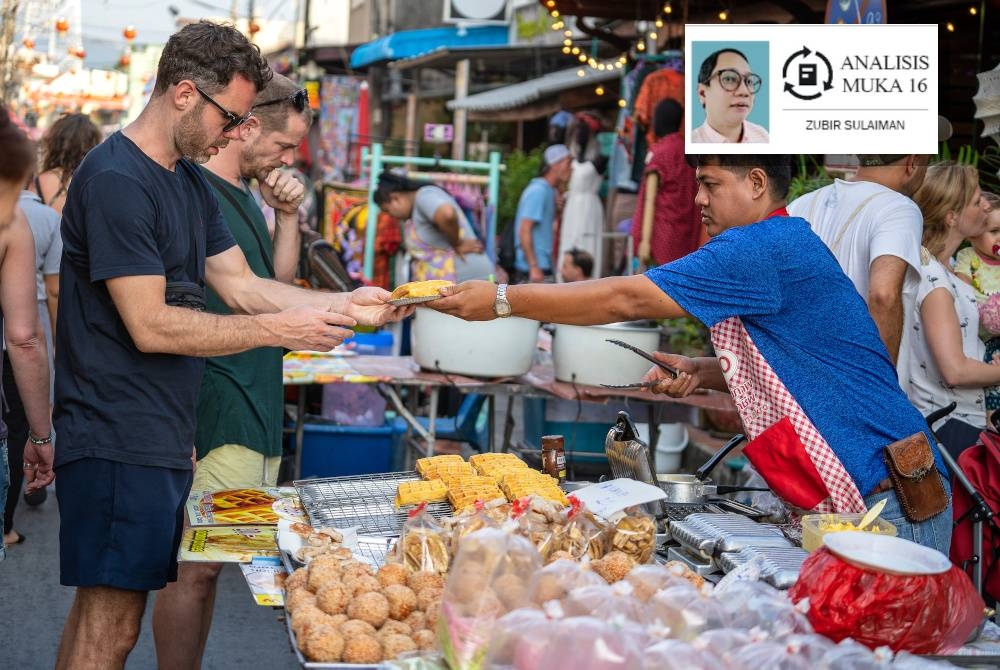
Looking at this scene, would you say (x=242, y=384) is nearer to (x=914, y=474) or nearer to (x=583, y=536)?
(x=583, y=536)

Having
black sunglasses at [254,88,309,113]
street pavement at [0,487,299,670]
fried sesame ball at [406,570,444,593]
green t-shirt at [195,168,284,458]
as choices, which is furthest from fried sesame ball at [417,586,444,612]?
black sunglasses at [254,88,309,113]

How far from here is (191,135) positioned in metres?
3.25

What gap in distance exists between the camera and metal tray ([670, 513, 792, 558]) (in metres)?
2.86

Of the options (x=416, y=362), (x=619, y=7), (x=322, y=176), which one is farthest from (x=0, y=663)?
(x=322, y=176)

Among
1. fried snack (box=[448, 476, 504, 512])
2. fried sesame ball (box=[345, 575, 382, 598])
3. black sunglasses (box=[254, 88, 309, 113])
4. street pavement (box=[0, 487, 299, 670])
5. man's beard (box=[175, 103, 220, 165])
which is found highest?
black sunglasses (box=[254, 88, 309, 113])

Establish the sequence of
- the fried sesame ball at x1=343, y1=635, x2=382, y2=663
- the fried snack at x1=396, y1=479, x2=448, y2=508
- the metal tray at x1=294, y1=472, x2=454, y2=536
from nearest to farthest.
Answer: the fried sesame ball at x1=343, y1=635, x2=382, y2=663
the metal tray at x1=294, y1=472, x2=454, y2=536
the fried snack at x1=396, y1=479, x2=448, y2=508

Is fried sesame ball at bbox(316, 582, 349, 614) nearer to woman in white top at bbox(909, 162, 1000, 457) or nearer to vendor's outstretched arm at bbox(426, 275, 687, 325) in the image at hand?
vendor's outstretched arm at bbox(426, 275, 687, 325)

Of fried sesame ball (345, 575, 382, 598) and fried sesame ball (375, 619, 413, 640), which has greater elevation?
fried sesame ball (345, 575, 382, 598)

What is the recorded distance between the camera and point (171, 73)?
323 centimetres

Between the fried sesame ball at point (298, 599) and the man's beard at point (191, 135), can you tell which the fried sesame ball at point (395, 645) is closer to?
the fried sesame ball at point (298, 599)

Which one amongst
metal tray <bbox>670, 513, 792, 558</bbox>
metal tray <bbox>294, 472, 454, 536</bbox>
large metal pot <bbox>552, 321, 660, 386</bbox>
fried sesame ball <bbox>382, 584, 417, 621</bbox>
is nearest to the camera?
fried sesame ball <bbox>382, 584, 417, 621</bbox>

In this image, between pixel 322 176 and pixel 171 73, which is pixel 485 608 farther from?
pixel 322 176

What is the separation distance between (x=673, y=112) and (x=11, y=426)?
5724 millimetres

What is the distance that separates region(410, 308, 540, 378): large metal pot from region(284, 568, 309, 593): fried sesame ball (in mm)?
3497
